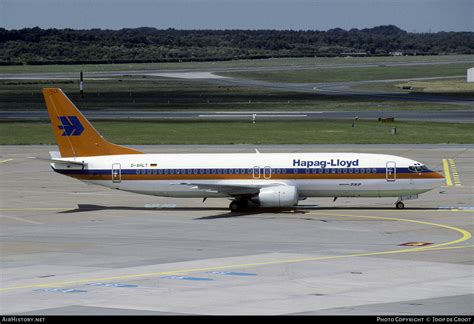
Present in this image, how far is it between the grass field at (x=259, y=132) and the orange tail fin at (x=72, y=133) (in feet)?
132

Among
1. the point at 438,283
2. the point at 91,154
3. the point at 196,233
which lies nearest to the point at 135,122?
the point at 91,154

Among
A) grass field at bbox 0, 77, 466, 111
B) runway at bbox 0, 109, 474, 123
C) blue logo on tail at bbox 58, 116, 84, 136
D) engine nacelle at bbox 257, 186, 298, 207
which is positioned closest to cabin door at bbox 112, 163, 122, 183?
blue logo on tail at bbox 58, 116, 84, 136

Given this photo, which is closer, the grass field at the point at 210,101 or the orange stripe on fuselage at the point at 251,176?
the orange stripe on fuselage at the point at 251,176

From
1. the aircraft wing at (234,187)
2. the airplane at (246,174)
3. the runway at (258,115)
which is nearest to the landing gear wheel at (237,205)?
the airplane at (246,174)

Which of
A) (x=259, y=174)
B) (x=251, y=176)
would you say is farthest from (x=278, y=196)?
(x=251, y=176)

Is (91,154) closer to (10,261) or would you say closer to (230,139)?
(10,261)

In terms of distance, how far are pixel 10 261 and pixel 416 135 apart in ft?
239

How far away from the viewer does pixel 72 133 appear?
2625 inches

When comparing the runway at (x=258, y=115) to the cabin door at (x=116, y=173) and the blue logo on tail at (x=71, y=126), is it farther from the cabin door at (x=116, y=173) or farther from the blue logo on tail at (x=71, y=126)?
the cabin door at (x=116, y=173)

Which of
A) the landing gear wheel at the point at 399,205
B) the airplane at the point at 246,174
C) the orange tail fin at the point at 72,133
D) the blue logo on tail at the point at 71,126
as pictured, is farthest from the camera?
the blue logo on tail at the point at 71,126

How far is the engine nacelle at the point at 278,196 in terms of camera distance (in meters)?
63.1

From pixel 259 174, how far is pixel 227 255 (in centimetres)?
1746

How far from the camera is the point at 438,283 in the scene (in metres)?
39.0

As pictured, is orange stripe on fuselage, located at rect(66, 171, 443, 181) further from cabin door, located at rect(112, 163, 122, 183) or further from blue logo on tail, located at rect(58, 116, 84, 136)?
blue logo on tail, located at rect(58, 116, 84, 136)
